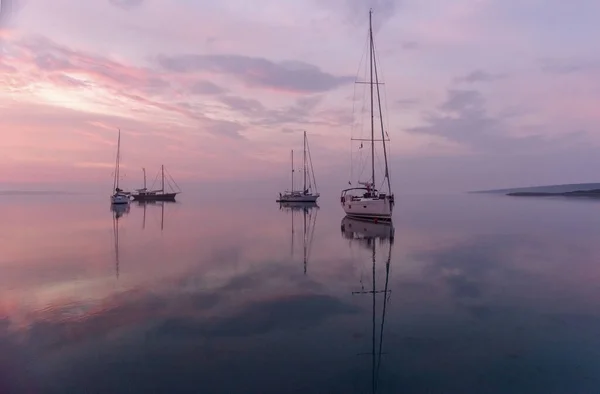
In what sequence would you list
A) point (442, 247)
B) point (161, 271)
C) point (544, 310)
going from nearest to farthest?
1. point (544, 310)
2. point (161, 271)
3. point (442, 247)

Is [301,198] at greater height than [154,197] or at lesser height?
greater

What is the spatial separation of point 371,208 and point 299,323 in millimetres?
31188

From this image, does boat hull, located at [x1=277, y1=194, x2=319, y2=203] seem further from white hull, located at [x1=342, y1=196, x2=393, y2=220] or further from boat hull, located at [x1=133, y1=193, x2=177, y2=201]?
white hull, located at [x1=342, y1=196, x2=393, y2=220]

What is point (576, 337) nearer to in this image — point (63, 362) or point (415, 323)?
point (415, 323)

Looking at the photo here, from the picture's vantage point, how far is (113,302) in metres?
12.1

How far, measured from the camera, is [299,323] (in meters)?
10.3

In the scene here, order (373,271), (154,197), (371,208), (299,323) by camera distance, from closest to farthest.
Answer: (299,323) → (373,271) → (371,208) → (154,197)

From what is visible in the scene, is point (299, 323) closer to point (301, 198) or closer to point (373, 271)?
point (373, 271)

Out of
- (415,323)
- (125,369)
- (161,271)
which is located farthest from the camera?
(161,271)

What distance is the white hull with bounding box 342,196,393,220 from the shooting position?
38875mm

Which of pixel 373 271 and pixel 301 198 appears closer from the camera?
pixel 373 271

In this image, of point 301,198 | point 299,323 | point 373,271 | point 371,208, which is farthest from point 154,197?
point 299,323

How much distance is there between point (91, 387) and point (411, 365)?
212 inches

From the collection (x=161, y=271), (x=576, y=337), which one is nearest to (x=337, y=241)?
(x=161, y=271)
